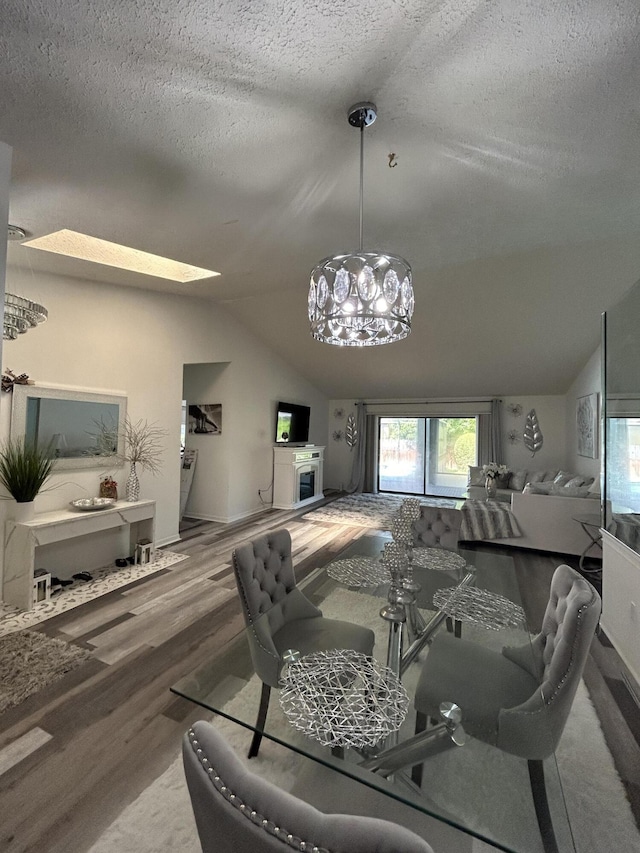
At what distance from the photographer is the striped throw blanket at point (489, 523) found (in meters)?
4.49

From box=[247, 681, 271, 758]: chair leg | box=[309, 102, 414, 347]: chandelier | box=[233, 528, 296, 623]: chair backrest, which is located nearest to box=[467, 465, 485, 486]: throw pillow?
box=[233, 528, 296, 623]: chair backrest

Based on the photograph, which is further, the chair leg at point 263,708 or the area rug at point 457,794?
the chair leg at point 263,708

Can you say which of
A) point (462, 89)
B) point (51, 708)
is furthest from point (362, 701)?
point (462, 89)

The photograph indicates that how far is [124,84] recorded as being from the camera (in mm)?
1357

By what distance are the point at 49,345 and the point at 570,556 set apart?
5864 mm

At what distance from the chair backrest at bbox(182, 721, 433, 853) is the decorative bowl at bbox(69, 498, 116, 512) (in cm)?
328

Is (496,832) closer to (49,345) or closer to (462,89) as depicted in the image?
(462,89)

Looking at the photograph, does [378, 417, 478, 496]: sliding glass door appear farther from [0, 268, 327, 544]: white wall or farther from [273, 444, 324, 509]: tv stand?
[0, 268, 327, 544]: white wall

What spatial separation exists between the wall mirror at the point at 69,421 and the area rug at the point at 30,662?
1471 mm

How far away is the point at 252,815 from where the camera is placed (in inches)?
21.6

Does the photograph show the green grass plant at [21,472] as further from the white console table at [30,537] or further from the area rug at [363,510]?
the area rug at [363,510]

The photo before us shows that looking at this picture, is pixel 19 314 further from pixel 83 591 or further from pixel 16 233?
pixel 83 591

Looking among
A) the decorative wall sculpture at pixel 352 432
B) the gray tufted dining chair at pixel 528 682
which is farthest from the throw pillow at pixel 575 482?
the decorative wall sculpture at pixel 352 432

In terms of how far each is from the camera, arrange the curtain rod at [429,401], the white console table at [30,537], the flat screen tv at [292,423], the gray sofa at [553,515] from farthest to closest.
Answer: the curtain rod at [429,401] → the flat screen tv at [292,423] → the gray sofa at [553,515] → the white console table at [30,537]
